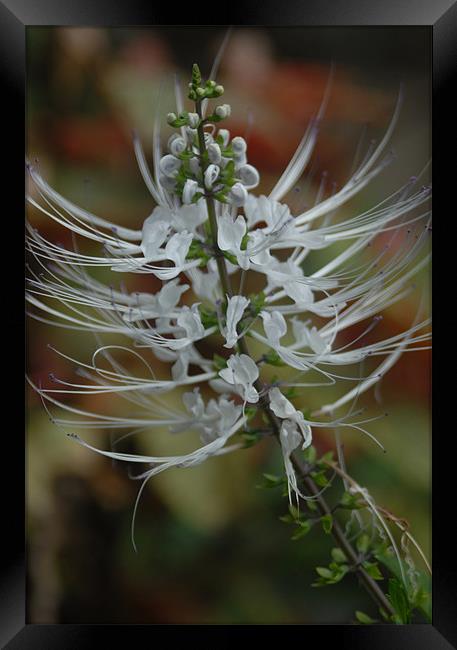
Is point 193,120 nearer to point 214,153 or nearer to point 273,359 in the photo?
point 214,153

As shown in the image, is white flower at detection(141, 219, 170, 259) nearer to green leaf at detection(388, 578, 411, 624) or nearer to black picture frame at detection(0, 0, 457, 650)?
black picture frame at detection(0, 0, 457, 650)

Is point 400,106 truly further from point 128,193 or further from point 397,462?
point 397,462

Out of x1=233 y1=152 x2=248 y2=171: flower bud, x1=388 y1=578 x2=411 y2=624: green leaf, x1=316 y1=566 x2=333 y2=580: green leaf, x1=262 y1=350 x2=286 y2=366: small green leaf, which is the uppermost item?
x1=233 y1=152 x2=248 y2=171: flower bud

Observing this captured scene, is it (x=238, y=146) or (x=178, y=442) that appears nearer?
(x=238, y=146)
